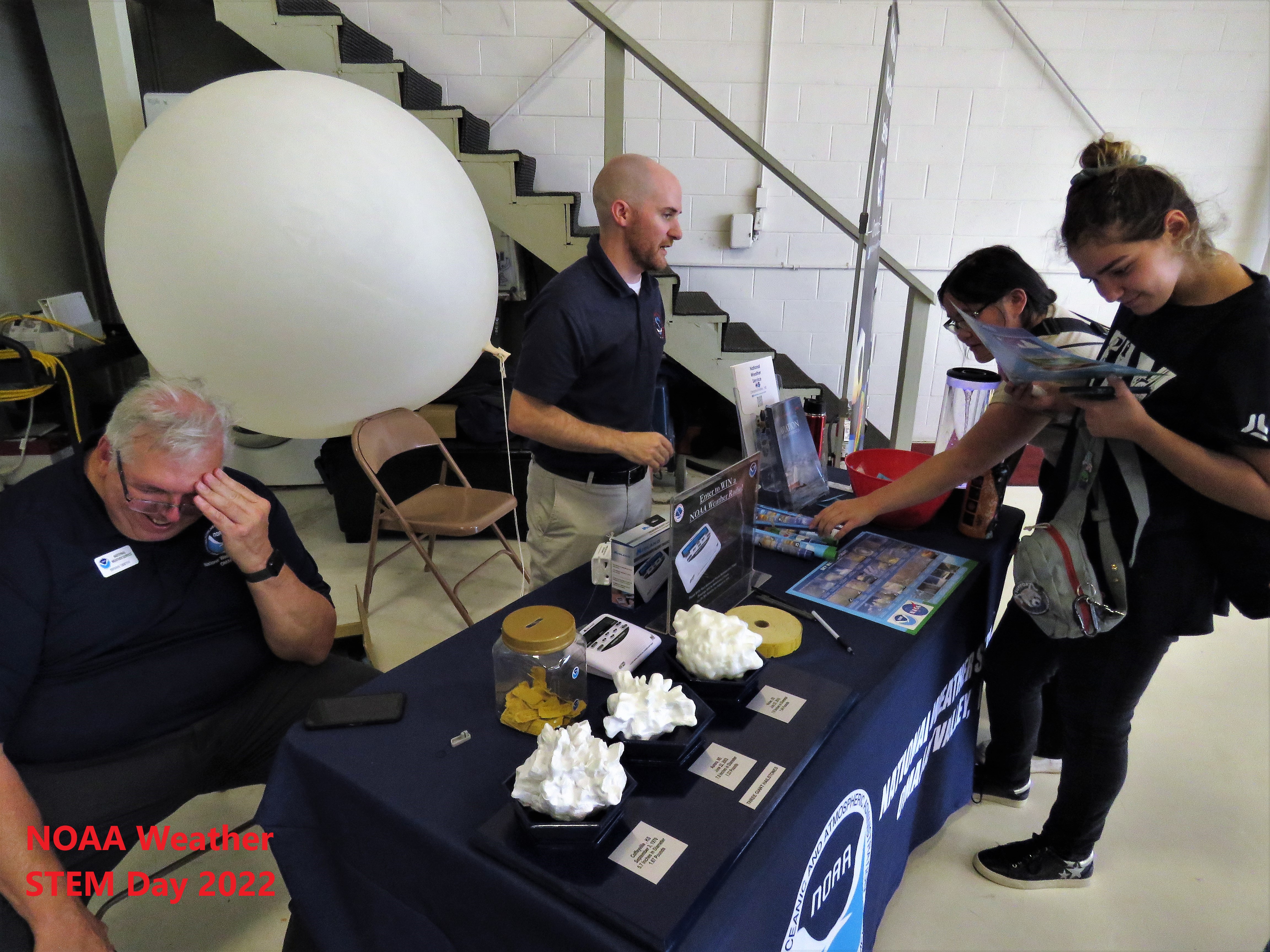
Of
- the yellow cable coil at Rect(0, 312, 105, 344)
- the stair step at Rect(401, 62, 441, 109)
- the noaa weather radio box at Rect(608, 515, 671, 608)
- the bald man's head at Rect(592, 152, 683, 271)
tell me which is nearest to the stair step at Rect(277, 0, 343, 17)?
the stair step at Rect(401, 62, 441, 109)

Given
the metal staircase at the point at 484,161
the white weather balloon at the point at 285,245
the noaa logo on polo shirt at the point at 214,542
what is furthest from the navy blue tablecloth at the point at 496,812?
the metal staircase at the point at 484,161

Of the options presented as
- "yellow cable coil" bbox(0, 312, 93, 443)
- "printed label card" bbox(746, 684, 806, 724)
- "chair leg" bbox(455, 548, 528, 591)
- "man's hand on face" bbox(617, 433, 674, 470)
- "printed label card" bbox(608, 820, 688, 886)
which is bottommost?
"chair leg" bbox(455, 548, 528, 591)

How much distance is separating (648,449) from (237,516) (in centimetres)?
80

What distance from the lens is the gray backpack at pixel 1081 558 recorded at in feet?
4.20

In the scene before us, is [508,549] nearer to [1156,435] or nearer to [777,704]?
[777,704]

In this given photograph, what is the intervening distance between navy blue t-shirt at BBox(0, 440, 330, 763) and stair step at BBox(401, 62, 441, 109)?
8.82 ft

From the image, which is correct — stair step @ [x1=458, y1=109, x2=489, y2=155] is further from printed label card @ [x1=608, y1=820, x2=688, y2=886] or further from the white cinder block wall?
printed label card @ [x1=608, y1=820, x2=688, y2=886]

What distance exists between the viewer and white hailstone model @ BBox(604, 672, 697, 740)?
90cm

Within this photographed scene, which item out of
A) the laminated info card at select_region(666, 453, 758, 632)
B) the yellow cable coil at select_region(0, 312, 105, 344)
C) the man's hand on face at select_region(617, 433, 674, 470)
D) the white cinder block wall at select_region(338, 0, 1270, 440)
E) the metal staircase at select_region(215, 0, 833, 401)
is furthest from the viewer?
the white cinder block wall at select_region(338, 0, 1270, 440)

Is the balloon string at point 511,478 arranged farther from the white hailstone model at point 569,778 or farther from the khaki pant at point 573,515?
the white hailstone model at point 569,778

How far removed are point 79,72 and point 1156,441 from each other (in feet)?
14.3

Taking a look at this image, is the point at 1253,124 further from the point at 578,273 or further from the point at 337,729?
the point at 337,729

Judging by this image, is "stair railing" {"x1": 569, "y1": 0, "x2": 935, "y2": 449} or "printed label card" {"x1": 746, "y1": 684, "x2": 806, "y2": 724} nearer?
"printed label card" {"x1": 746, "y1": 684, "x2": 806, "y2": 724}

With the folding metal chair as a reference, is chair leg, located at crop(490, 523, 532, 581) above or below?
below
